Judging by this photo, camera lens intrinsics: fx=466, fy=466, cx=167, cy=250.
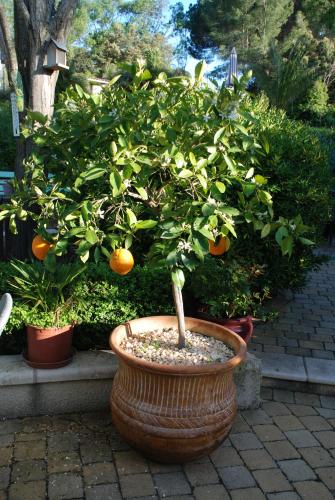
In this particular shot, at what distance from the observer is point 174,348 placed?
2844mm

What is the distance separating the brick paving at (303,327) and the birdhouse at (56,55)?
2996 millimetres

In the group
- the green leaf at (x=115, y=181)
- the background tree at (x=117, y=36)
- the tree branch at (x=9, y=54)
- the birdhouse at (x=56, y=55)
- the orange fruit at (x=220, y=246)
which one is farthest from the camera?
the background tree at (x=117, y=36)

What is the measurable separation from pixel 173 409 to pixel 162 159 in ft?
4.34

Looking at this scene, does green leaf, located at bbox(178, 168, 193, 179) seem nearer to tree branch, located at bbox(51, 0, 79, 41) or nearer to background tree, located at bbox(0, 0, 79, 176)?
background tree, located at bbox(0, 0, 79, 176)

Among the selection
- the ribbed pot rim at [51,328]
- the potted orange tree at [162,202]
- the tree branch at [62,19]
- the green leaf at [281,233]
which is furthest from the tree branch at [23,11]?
the green leaf at [281,233]

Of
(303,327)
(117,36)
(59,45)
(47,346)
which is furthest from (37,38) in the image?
(117,36)

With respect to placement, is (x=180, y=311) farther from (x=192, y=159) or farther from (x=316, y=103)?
(x=316, y=103)

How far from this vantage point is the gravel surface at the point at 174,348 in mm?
2691

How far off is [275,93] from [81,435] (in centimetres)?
1608

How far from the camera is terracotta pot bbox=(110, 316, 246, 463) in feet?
8.09

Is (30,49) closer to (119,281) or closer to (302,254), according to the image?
(119,281)

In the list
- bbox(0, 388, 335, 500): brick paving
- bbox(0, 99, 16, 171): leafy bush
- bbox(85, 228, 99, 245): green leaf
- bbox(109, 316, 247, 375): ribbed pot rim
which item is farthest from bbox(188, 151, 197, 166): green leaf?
bbox(0, 99, 16, 171): leafy bush

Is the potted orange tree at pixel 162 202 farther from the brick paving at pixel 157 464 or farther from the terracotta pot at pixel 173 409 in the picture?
the brick paving at pixel 157 464

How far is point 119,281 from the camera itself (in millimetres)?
3494
